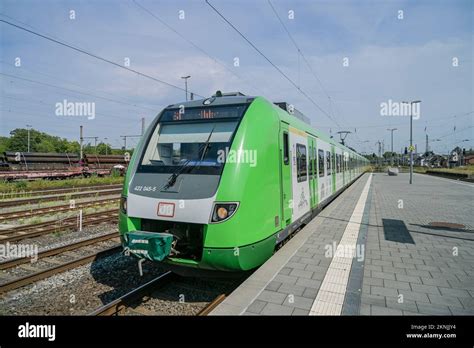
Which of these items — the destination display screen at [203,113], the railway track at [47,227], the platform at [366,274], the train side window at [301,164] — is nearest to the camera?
the platform at [366,274]

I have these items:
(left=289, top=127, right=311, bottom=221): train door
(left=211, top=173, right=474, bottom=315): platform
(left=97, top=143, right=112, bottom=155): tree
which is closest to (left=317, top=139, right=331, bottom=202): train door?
(left=211, top=173, right=474, bottom=315): platform

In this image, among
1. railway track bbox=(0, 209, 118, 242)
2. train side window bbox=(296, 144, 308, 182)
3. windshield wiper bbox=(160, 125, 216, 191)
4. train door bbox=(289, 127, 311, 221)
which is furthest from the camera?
railway track bbox=(0, 209, 118, 242)

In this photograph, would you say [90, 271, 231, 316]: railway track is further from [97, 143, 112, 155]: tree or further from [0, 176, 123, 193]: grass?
[97, 143, 112, 155]: tree

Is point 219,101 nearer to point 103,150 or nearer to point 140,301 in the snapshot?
point 140,301

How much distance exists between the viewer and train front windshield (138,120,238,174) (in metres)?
4.22

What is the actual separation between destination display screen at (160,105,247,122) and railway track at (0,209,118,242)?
533 cm

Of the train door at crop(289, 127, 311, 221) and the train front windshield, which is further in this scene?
the train door at crop(289, 127, 311, 221)

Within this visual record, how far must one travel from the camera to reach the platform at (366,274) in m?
3.54

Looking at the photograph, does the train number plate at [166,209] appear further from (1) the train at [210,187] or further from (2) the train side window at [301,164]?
(2) the train side window at [301,164]

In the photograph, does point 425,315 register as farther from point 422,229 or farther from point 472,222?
point 472,222

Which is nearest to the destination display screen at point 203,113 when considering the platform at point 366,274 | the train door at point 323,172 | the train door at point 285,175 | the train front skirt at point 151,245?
the train door at point 285,175

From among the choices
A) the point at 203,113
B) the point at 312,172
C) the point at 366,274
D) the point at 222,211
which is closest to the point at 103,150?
the point at 312,172

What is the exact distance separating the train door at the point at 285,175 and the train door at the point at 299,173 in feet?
1.13

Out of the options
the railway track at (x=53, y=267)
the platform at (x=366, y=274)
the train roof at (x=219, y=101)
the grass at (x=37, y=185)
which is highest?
the train roof at (x=219, y=101)
